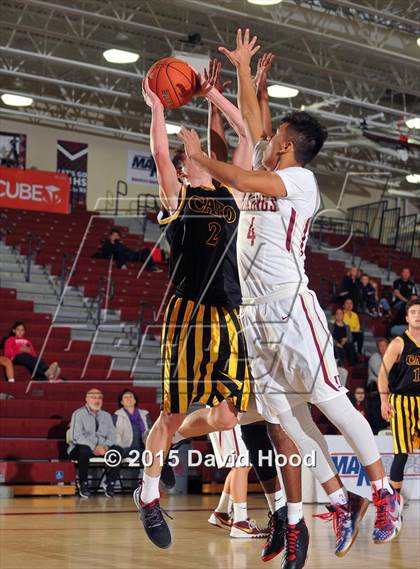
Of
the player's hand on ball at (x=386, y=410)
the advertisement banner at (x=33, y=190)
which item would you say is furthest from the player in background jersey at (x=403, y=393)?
the advertisement banner at (x=33, y=190)

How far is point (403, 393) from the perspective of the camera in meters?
9.15

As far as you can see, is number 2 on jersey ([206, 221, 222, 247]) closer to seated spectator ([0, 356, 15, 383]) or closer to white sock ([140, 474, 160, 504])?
white sock ([140, 474, 160, 504])

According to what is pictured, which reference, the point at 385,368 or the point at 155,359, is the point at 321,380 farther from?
the point at 155,359

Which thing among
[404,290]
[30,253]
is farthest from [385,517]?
[404,290]

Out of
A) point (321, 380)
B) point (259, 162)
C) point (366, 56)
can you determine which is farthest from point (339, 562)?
point (366, 56)

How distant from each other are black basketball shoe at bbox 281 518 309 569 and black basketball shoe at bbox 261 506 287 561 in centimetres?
39

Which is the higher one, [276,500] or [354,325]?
[354,325]

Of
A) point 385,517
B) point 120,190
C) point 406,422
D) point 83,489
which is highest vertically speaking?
point 120,190

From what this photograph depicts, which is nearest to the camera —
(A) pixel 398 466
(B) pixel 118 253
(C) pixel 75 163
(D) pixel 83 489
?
(A) pixel 398 466

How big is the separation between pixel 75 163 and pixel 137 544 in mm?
19138

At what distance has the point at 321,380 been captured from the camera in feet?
15.8

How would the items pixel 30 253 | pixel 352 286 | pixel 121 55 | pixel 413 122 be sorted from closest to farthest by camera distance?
1. pixel 30 253
2. pixel 352 286
3. pixel 121 55
4. pixel 413 122

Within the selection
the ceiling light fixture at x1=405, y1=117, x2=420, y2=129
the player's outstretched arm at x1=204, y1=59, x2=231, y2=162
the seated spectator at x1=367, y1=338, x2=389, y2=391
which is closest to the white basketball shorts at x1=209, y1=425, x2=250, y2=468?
the player's outstretched arm at x1=204, y1=59, x2=231, y2=162

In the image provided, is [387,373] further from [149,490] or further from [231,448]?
[149,490]
